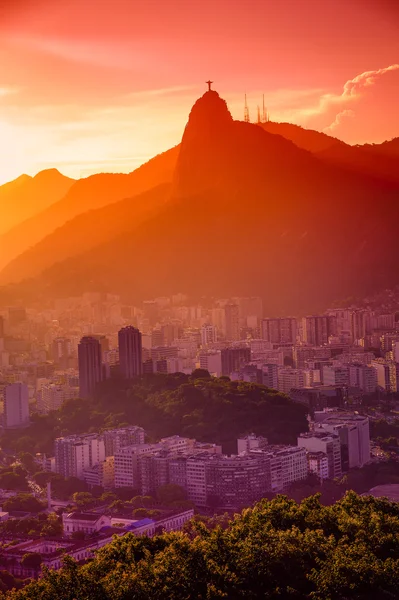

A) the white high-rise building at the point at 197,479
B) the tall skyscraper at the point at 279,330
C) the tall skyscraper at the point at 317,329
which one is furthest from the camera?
the tall skyscraper at the point at 279,330

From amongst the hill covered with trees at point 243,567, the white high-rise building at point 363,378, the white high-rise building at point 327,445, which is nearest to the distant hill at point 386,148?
the white high-rise building at point 363,378

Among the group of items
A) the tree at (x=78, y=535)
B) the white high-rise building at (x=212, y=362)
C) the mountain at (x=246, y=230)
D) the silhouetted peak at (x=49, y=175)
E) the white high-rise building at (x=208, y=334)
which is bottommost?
the tree at (x=78, y=535)

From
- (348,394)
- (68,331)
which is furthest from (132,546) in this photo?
(68,331)

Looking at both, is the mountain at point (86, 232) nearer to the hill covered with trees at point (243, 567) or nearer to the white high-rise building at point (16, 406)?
the white high-rise building at point (16, 406)

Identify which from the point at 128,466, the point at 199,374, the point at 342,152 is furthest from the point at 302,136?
the point at 128,466

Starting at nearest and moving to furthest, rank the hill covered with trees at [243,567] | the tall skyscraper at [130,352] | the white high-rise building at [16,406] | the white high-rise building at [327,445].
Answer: the hill covered with trees at [243,567] < the white high-rise building at [327,445] < the white high-rise building at [16,406] < the tall skyscraper at [130,352]

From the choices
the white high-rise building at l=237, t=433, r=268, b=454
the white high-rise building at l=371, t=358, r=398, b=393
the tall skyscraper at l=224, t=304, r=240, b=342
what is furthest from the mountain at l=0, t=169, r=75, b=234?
the white high-rise building at l=237, t=433, r=268, b=454

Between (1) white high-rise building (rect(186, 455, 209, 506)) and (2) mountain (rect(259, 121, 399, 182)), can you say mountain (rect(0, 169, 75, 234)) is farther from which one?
(1) white high-rise building (rect(186, 455, 209, 506))
